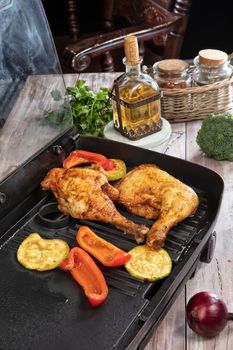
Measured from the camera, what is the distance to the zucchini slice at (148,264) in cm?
117

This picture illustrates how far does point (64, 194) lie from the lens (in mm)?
1401

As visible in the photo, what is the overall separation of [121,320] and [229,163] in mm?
954

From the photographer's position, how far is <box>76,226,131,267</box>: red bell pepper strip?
121 centimetres

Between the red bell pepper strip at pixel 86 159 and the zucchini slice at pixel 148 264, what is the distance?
0.40m

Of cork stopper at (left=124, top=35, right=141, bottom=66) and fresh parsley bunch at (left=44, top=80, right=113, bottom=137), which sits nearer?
cork stopper at (left=124, top=35, right=141, bottom=66)

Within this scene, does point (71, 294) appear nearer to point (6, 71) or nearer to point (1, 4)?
point (6, 71)

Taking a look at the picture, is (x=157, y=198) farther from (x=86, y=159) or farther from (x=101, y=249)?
(x=86, y=159)

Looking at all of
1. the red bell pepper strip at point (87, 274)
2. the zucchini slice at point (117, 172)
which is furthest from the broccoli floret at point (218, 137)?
the red bell pepper strip at point (87, 274)

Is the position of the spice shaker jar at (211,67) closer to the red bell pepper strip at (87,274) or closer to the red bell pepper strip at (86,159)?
the red bell pepper strip at (86,159)

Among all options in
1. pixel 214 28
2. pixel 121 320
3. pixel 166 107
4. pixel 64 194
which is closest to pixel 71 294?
pixel 121 320

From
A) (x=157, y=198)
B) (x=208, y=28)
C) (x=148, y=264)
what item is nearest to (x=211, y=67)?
(x=157, y=198)

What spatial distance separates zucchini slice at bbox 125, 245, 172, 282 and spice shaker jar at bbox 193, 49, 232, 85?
103 centimetres

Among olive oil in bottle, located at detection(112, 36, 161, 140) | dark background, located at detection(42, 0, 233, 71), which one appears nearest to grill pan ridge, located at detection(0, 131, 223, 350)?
olive oil in bottle, located at detection(112, 36, 161, 140)

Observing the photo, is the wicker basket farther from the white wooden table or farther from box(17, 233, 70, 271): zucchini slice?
box(17, 233, 70, 271): zucchini slice
